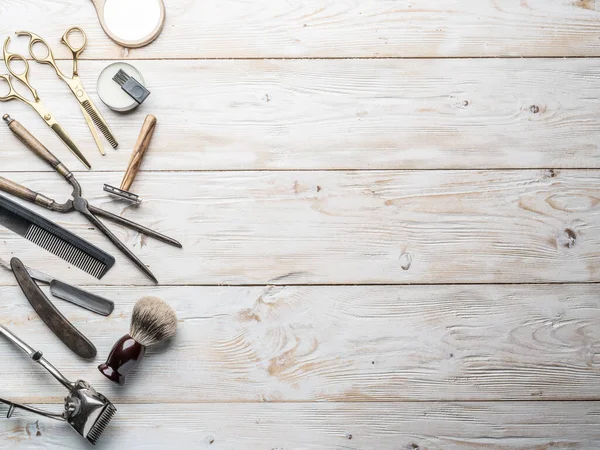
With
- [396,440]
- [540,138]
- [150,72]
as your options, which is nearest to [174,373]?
[396,440]

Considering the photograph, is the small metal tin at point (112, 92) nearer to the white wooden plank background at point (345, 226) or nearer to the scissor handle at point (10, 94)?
the white wooden plank background at point (345, 226)

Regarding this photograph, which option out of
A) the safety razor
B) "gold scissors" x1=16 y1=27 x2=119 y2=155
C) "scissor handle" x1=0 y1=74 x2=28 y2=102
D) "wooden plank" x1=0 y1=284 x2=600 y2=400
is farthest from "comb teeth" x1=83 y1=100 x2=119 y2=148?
the safety razor

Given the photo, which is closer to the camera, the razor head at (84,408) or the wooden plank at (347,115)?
the razor head at (84,408)

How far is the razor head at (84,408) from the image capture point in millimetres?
1069

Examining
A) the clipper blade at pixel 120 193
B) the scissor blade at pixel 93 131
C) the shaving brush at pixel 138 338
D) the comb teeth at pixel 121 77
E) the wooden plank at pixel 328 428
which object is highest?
the comb teeth at pixel 121 77

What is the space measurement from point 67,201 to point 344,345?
1.76ft

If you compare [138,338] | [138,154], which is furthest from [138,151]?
[138,338]

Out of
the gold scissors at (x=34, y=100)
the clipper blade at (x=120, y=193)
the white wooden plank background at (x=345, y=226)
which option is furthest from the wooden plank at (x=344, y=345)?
the gold scissors at (x=34, y=100)

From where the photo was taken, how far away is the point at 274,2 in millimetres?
1203

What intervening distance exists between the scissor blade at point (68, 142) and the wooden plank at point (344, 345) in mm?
235

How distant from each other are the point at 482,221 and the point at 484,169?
0.09 metres

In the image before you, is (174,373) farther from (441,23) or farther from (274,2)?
(441,23)

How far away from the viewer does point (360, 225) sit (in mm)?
→ 1177

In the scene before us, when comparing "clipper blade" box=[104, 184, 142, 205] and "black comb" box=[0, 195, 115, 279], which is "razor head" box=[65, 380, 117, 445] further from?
"clipper blade" box=[104, 184, 142, 205]
